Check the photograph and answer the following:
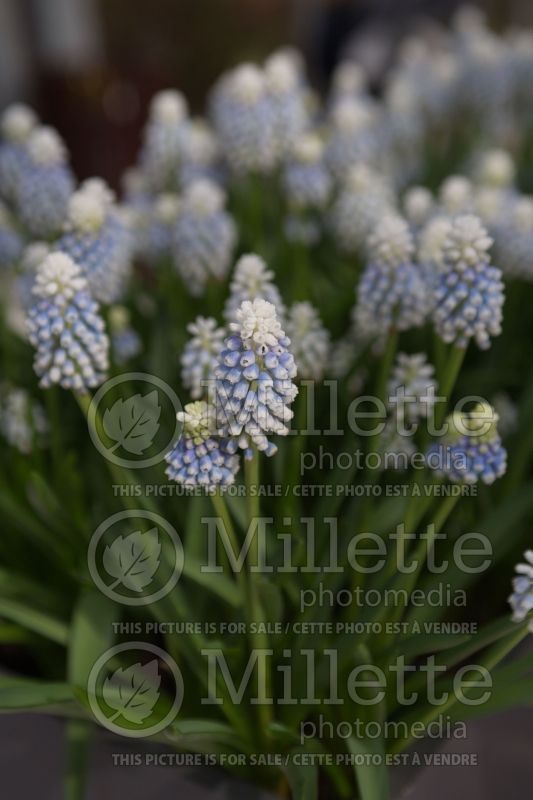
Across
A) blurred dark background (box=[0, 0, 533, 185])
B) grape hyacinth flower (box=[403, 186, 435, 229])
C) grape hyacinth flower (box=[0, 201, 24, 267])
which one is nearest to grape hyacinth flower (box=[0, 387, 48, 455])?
grape hyacinth flower (box=[0, 201, 24, 267])

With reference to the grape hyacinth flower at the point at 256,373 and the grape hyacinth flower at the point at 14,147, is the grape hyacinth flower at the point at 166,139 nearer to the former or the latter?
the grape hyacinth flower at the point at 14,147

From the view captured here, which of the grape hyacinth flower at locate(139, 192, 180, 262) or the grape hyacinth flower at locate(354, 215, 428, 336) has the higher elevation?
the grape hyacinth flower at locate(139, 192, 180, 262)

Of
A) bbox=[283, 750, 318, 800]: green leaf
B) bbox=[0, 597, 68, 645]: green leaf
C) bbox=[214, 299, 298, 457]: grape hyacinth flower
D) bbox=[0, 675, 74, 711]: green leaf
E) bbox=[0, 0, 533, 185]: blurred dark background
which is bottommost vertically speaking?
bbox=[283, 750, 318, 800]: green leaf

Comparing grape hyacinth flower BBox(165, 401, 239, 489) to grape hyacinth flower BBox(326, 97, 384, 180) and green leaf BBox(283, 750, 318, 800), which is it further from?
grape hyacinth flower BBox(326, 97, 384, 180)

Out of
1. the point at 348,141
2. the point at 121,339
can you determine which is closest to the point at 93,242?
the point at 121,339

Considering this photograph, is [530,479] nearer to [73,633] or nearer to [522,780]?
[522,780]

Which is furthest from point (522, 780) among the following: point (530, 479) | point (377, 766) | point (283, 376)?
point (283, 376)
